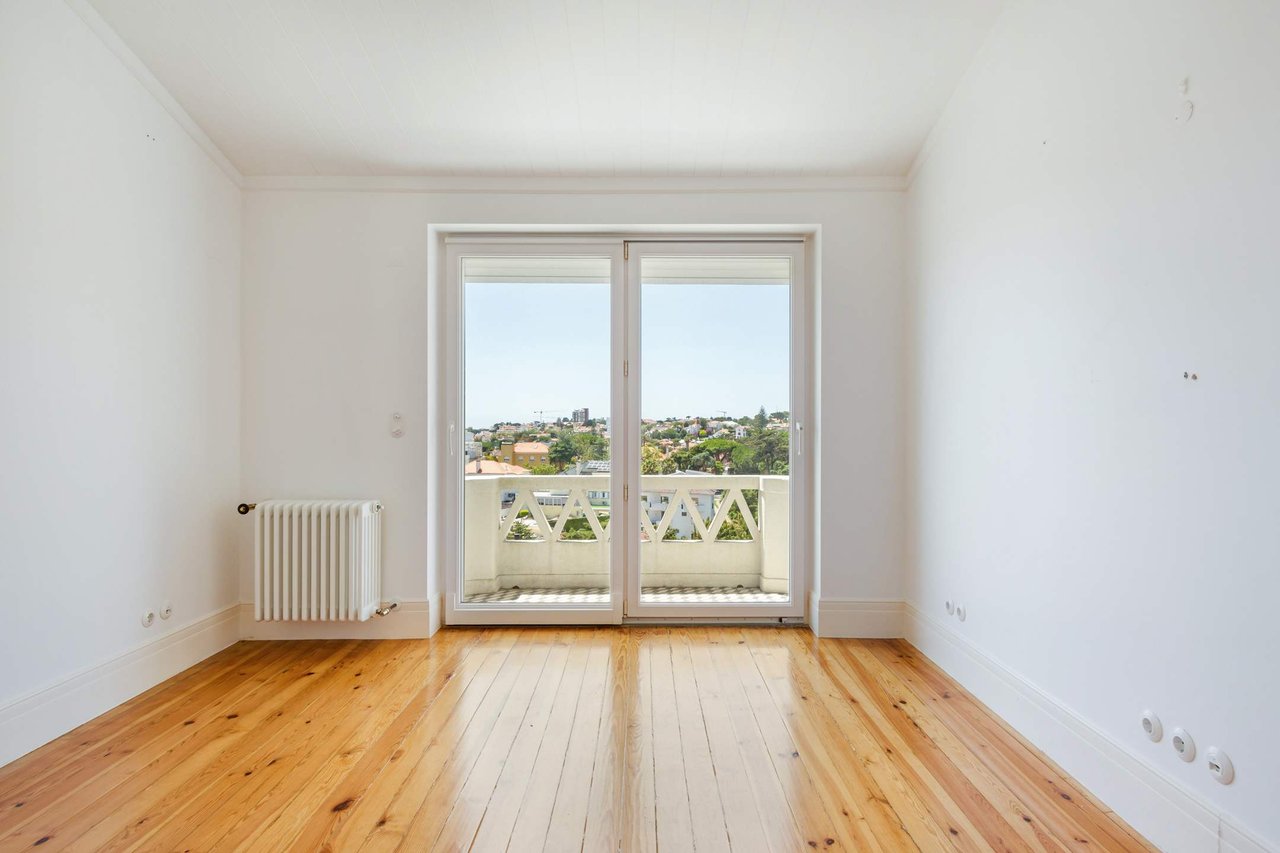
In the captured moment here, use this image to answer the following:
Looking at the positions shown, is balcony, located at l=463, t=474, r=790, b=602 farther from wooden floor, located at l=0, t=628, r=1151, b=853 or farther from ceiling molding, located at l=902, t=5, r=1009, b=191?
ceiling molding, located at l=902, t=5, r=1009, b=191

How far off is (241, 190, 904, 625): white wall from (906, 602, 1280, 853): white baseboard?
88cm

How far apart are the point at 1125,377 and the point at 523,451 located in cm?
276

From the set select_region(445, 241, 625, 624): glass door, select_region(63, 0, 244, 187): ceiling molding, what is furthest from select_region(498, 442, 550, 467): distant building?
select_region(63, 0, 244, 187): ceiling molding

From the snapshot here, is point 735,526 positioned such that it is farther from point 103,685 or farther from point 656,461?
point 103,685

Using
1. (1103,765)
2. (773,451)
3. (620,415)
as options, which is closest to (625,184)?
(620,415)

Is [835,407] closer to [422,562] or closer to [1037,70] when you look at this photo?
[1037,70]

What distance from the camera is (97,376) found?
8.43 ft

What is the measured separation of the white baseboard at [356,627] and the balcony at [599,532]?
31cm

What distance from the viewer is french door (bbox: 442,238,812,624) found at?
3.73 metres

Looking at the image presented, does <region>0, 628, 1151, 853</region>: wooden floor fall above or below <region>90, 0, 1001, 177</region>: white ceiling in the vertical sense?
below

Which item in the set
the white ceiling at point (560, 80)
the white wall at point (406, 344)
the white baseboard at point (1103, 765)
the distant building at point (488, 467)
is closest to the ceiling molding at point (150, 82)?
the white ceiling at point (560, 80)

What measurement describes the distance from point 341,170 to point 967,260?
3.06m

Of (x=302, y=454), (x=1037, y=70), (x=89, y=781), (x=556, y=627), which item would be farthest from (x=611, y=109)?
(x=89, y=781)

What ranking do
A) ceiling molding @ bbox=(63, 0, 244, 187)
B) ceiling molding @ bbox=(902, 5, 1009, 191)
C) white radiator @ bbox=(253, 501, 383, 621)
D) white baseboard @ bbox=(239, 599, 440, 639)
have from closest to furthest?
ceiling molding @ bbox=(63, 0, 244, 187) < ceiling molding @ bbox=(902, 5, 1009, 191) < white radiator @ bbox=(253, 501, 383, 621) < white baseboard @ bbox=(239, 599, 440, 639)
